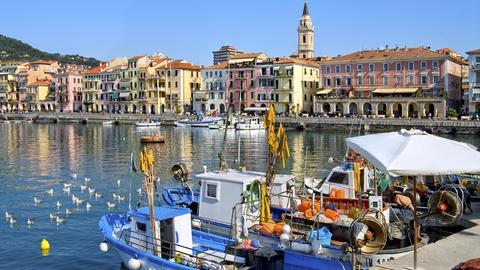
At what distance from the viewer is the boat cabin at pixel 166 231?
1539 cm

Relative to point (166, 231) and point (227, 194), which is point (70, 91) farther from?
point (166, 231)

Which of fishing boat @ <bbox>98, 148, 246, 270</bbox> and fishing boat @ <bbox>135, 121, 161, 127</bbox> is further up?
fishing boat @ <bbox>135, 121, 161, 127</bbox>

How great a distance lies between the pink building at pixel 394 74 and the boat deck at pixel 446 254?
237 ft

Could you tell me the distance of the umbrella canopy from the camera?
460 inches

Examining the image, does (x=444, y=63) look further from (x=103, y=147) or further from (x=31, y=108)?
(x=31, y=108)

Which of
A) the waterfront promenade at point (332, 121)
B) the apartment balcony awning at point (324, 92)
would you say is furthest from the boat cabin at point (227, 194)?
the apartment balcony awning at point (324, 92)

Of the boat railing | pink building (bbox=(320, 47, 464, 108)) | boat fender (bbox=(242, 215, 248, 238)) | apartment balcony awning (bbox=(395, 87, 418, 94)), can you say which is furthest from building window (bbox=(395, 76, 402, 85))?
the boat railing

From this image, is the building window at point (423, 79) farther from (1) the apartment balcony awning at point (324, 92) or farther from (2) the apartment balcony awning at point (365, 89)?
(1) the apartment balcony awning at point (324, 92)

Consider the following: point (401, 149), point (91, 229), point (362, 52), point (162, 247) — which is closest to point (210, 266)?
point (162, 247)

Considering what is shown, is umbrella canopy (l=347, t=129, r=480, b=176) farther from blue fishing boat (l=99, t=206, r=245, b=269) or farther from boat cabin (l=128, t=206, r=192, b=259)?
boat cabin (l=128, t=206, r=192, b=259)

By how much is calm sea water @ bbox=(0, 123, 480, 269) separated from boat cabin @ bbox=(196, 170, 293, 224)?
359 centimetres

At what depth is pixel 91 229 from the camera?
22734 mm

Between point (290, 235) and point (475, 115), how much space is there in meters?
72.4

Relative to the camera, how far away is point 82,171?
40031 mm
